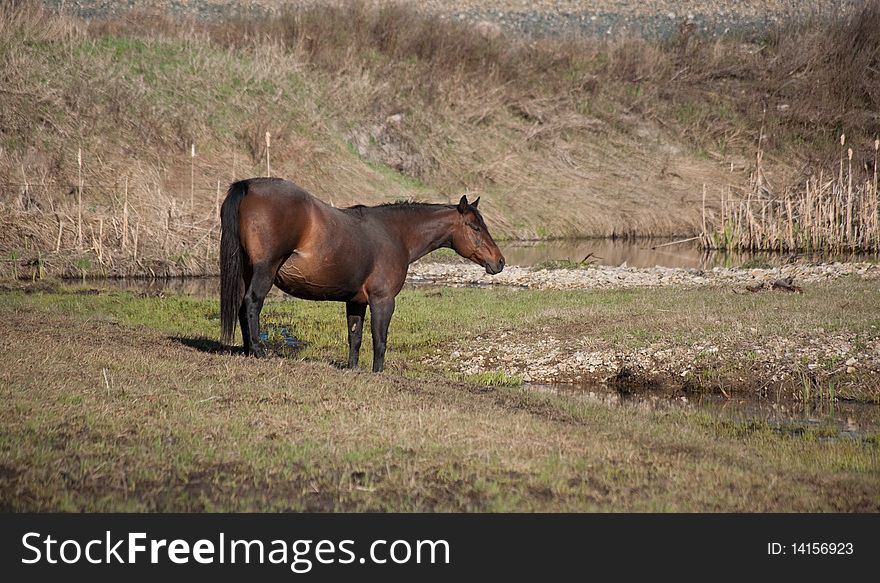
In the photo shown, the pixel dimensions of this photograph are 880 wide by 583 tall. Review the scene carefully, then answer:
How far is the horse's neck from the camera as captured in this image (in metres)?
13.5

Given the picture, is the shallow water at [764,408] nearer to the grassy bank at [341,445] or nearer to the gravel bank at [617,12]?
the grassy bank at [341,445]

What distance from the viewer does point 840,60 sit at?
5222 cm

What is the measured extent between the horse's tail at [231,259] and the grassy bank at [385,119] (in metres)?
13.1

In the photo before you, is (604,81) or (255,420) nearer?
(255,420)

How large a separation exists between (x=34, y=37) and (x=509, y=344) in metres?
Answer: 26.1

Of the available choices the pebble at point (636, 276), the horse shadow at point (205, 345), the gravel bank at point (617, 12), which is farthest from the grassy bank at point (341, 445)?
the gravel bank at point (617, 12)

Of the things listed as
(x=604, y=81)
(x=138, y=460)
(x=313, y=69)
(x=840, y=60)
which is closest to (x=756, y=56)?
(x=840, y=60)

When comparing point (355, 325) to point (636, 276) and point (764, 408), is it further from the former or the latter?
point (636, 276)

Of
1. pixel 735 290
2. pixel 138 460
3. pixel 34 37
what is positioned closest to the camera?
pixel 138 460

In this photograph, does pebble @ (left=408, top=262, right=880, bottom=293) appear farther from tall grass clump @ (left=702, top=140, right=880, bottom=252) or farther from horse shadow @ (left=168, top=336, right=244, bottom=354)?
horse shadow @ (left=168, top=336, right=244, bottom=354)

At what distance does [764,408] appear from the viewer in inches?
486

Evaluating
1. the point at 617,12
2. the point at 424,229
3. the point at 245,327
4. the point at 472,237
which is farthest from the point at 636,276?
the point at 617,12

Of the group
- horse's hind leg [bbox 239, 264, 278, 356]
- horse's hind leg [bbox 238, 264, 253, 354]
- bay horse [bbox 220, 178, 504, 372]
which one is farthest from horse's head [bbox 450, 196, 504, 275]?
horse's hind leg [bbox 238, 264, 253, 354]

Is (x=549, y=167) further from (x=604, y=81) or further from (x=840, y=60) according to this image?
(x=840, y=60)
